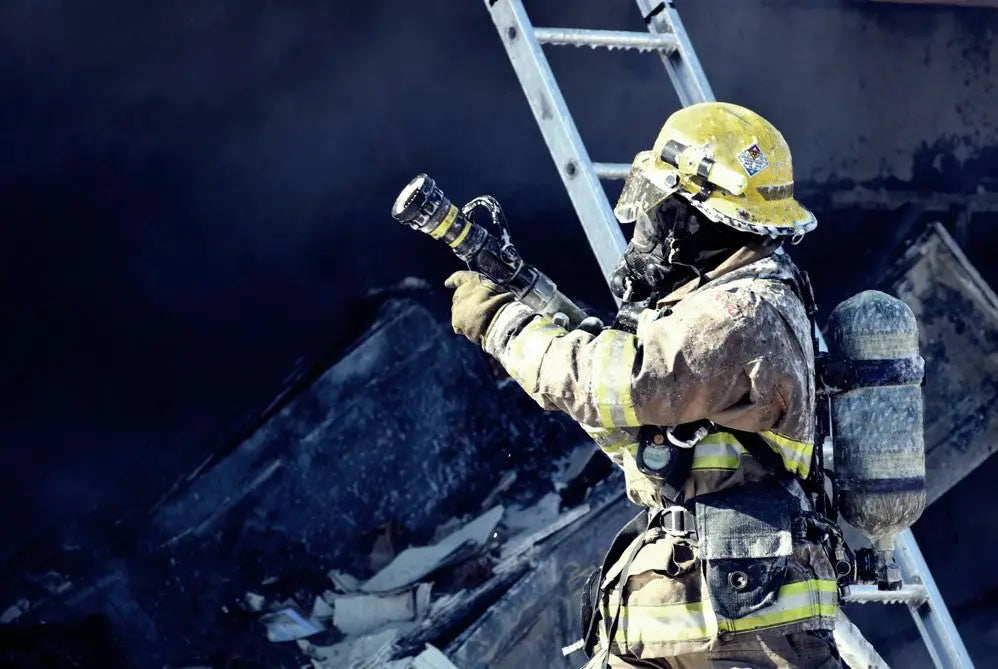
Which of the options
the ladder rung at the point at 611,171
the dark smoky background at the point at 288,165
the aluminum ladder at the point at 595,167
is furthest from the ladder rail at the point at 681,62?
the dark smoky background at the point at 288,165

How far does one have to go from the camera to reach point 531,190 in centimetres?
451

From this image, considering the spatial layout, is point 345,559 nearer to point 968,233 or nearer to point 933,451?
point 933,451

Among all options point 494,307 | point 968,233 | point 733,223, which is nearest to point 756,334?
point 733,223

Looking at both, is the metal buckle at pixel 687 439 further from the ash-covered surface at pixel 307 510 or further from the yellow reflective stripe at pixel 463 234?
the ash-covered surface at pixel 307 510

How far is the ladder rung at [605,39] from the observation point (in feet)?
10.6

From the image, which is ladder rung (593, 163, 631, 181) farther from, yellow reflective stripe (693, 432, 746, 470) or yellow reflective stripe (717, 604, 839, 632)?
yellow reflective stripe (717, 604, 839, 632)

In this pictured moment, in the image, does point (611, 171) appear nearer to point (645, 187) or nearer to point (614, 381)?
point (645, 187)

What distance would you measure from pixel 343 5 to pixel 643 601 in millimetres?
2634

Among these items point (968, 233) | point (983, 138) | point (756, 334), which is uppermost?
point (756, 334)

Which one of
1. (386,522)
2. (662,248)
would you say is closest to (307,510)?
(386,522)

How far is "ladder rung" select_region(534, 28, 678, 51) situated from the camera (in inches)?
128

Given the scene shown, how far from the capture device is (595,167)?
10.5 feet

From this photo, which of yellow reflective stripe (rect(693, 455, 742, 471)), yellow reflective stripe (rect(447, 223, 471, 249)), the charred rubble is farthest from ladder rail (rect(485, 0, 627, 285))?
the charred rubble

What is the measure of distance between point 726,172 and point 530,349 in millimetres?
533
